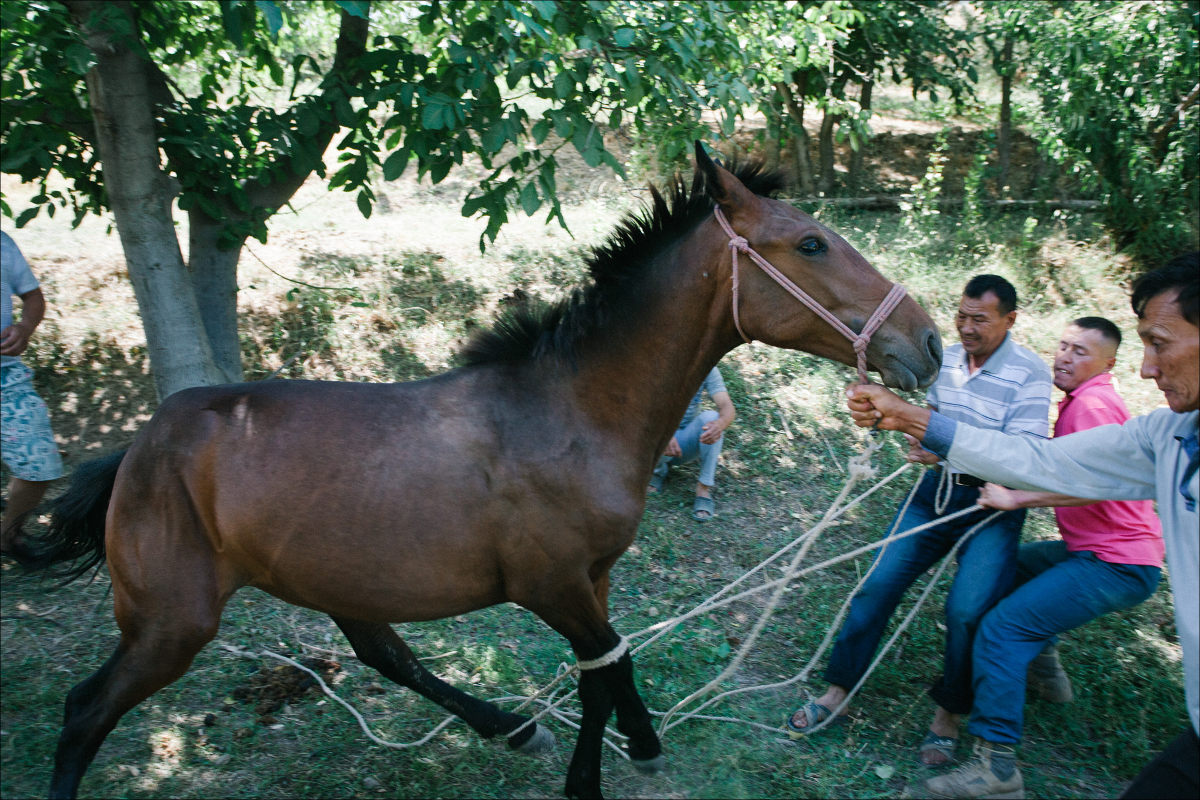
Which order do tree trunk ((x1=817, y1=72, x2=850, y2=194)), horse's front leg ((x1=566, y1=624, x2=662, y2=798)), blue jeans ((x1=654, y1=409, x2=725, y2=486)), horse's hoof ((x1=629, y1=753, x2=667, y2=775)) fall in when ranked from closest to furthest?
horse's front leg ((x1=566, y1=624, x2=662, y2=798))
horse's hoof ((x1=629, y1=753, x2=667, y2=775))
blue jeans ((x1=654, y1=409, x2=725, y2=486))
tree trunk ((x1=817, y1=72, x2=850, y2=194))

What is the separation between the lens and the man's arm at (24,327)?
187 inches

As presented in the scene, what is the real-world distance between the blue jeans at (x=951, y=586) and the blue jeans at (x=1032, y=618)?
0.46 feet

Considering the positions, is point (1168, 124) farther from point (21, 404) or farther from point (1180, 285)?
point (21, 404)

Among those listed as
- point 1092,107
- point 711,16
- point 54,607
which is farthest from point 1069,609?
point 1092,107

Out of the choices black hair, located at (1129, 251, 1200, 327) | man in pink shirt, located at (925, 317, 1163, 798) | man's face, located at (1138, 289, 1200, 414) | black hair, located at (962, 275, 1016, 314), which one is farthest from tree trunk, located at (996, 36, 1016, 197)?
man's face, located at (1138, 289, 1200, 414)

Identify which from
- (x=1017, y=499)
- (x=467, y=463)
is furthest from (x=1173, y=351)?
(x=467, y=463)

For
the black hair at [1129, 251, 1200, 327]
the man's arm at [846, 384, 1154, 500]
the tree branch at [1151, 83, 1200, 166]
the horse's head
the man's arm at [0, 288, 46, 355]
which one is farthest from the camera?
the tree branch at [1151, 83, 1200, 166]

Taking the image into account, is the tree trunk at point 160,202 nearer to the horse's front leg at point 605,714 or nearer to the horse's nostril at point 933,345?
the horse's front leg at point 605,714

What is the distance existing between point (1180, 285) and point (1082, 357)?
64.5 inches

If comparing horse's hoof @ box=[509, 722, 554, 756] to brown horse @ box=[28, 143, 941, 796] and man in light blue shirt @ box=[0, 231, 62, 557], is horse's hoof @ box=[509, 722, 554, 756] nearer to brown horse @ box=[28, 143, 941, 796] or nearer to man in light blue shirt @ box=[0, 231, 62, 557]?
brown horse @ box=[28, 143, 941, 796]

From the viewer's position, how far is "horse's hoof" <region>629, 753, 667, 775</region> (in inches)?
136

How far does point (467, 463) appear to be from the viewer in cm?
297

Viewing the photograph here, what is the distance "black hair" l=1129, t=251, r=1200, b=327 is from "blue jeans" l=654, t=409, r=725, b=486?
3.80 meters

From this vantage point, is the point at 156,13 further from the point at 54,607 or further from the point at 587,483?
the point at 587,483
